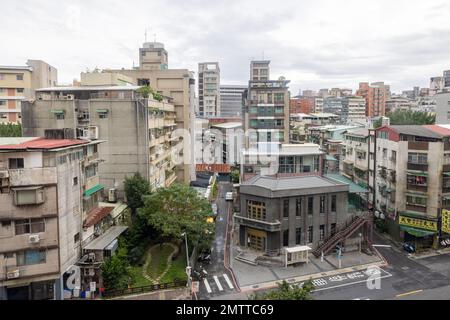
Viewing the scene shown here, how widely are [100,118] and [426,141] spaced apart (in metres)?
32.2

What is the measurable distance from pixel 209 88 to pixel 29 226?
385 feet

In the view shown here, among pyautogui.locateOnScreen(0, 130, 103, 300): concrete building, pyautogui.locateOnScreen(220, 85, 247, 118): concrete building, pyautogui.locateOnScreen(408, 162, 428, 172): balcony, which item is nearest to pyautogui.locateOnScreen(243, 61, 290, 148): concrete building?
pyautogui.locateOnScreen(408, 162, 428, 172): balcony

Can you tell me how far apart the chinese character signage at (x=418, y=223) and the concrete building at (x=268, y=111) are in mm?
21246

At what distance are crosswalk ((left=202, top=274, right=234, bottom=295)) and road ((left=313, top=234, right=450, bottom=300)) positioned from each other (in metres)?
6.38

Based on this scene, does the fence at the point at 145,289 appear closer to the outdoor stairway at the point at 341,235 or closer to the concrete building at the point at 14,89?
the outdoor stairway at the point at 341,235

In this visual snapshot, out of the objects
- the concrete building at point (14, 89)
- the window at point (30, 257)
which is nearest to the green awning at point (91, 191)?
the window at point (30, 257)

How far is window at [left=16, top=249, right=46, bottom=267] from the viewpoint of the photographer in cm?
2192

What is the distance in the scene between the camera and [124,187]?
116 feet

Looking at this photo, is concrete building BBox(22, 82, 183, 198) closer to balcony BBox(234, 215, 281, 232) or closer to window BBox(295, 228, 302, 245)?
balcony BBox(234, 215, 281, 232)

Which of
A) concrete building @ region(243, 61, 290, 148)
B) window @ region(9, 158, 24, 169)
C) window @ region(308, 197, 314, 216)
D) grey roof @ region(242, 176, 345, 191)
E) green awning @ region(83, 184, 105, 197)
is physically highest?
concrete building @ region(243, 61, 290, 148)

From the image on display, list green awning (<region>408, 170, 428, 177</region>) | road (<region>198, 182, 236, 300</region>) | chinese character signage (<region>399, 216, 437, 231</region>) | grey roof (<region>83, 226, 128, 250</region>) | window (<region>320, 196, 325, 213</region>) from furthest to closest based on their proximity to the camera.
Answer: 1. green awning (<region>408, 170, 428, 177</region>)
2. chinese character signage (<region>399, 216, 437, 231</region>)
3. window (<region>320, 196, 325, 213</region>)
4. road (<region>198, 182, 236, 300</region>)
5. grey roof (<region>83, 226, 128, 250</region>)

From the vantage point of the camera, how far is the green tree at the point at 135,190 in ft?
113

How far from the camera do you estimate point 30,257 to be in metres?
22.1
